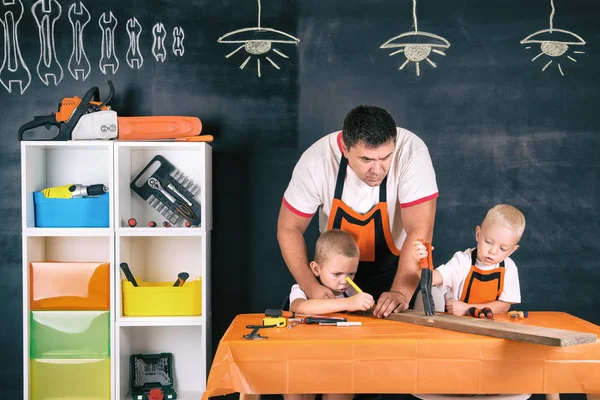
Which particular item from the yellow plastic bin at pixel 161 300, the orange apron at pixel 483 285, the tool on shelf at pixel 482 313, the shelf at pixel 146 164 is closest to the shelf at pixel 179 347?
the yellow plastic bin at pixel 161 300

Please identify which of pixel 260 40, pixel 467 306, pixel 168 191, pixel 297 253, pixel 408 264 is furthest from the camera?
pixel 260 40

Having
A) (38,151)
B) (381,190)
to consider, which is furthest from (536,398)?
(38,151)

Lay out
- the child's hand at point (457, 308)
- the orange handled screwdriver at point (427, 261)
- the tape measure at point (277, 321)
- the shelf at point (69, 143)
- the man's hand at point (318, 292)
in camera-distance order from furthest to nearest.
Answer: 1. the shelf at point (69, 143)
2. the man's hand at point (318, 292)
3. the child's hand at point (457, 308)
4. the orange handled screwdriver at point (427, 261)
5. the tape measure at point (277, 321)

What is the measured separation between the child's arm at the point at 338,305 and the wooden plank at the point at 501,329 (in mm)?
101

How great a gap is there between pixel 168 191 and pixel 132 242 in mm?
326

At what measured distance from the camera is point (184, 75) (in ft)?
11.3

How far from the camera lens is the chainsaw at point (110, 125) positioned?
3.14 metres

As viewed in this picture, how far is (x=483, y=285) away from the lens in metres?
2.61

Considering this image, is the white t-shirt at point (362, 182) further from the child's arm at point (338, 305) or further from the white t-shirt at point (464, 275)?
the child's arm at point (338, 305)

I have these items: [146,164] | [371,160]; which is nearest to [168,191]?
[146,164]

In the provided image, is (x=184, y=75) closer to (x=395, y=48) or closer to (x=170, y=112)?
(x=170, y=112)

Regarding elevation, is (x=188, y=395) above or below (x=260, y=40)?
below

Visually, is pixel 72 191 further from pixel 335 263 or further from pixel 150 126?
pixel 335 263

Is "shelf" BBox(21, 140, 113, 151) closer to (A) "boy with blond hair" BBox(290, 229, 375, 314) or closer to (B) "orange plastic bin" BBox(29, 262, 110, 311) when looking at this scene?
(B) "orange plastic bin" BBox(29, 262, 110, 311)
